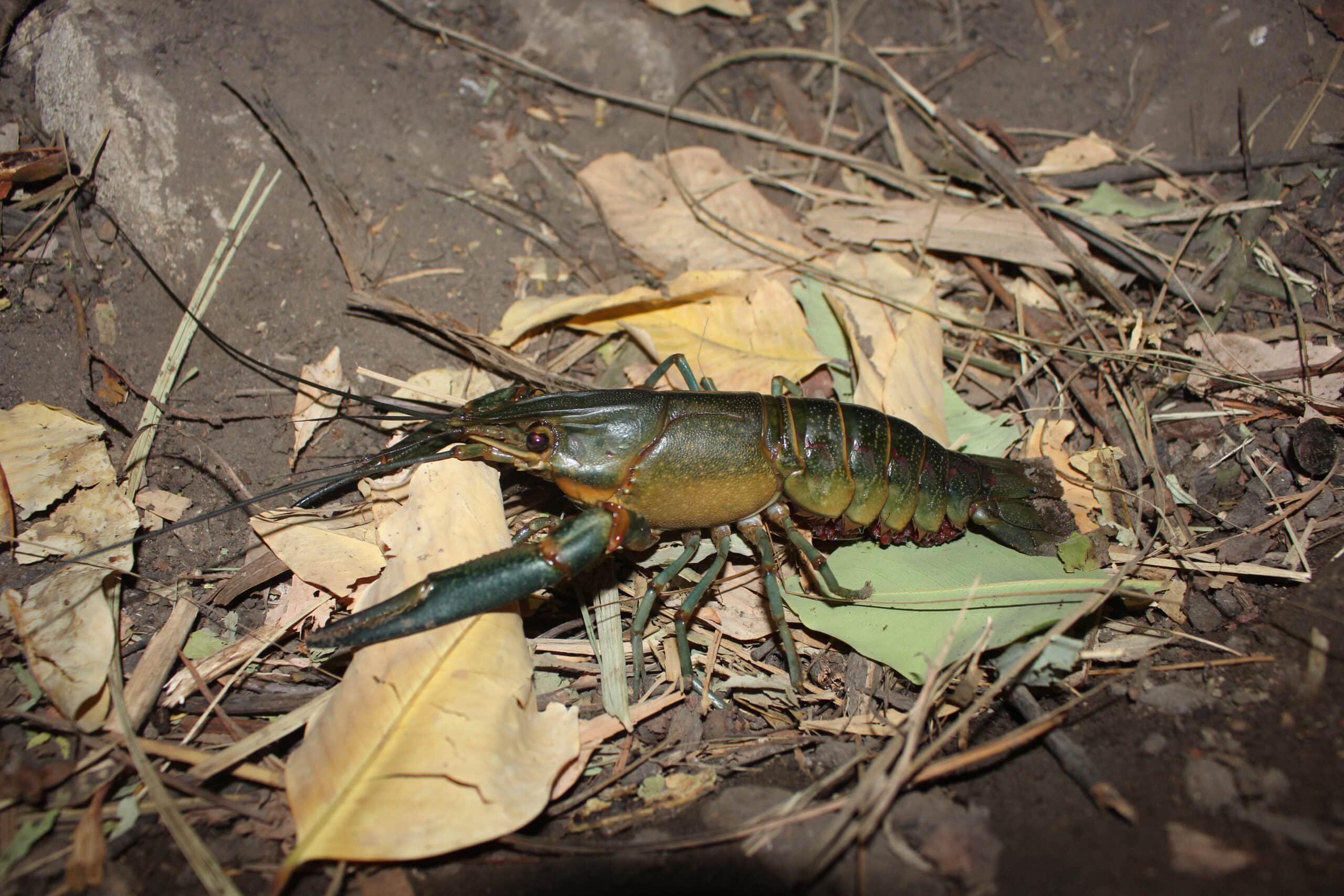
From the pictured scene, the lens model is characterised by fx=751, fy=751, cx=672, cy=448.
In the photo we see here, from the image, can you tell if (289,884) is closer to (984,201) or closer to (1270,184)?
(984,201)

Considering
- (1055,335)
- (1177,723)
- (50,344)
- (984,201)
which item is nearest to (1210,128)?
(984,201)

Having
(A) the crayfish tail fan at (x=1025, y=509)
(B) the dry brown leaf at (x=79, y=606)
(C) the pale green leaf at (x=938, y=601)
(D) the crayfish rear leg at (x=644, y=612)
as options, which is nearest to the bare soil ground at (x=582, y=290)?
(B) the dry brown leaf at (x=79, y=606)

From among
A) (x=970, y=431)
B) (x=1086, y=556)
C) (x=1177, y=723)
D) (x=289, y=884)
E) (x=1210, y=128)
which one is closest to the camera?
(x=289, y=884)

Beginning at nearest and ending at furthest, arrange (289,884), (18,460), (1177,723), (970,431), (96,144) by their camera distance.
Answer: (289,884) < (1177,723) < (18,460) < (96,144) < (970,431)

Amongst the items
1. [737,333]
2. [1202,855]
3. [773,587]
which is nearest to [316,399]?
[737,333]

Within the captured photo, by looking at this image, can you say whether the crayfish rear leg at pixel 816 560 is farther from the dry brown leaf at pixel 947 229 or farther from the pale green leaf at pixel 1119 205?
the pale green leaf at pixel 1119 205

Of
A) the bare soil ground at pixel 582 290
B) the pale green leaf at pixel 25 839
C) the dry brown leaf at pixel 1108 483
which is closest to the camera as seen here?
the pale green leaf at pixel 25 839
